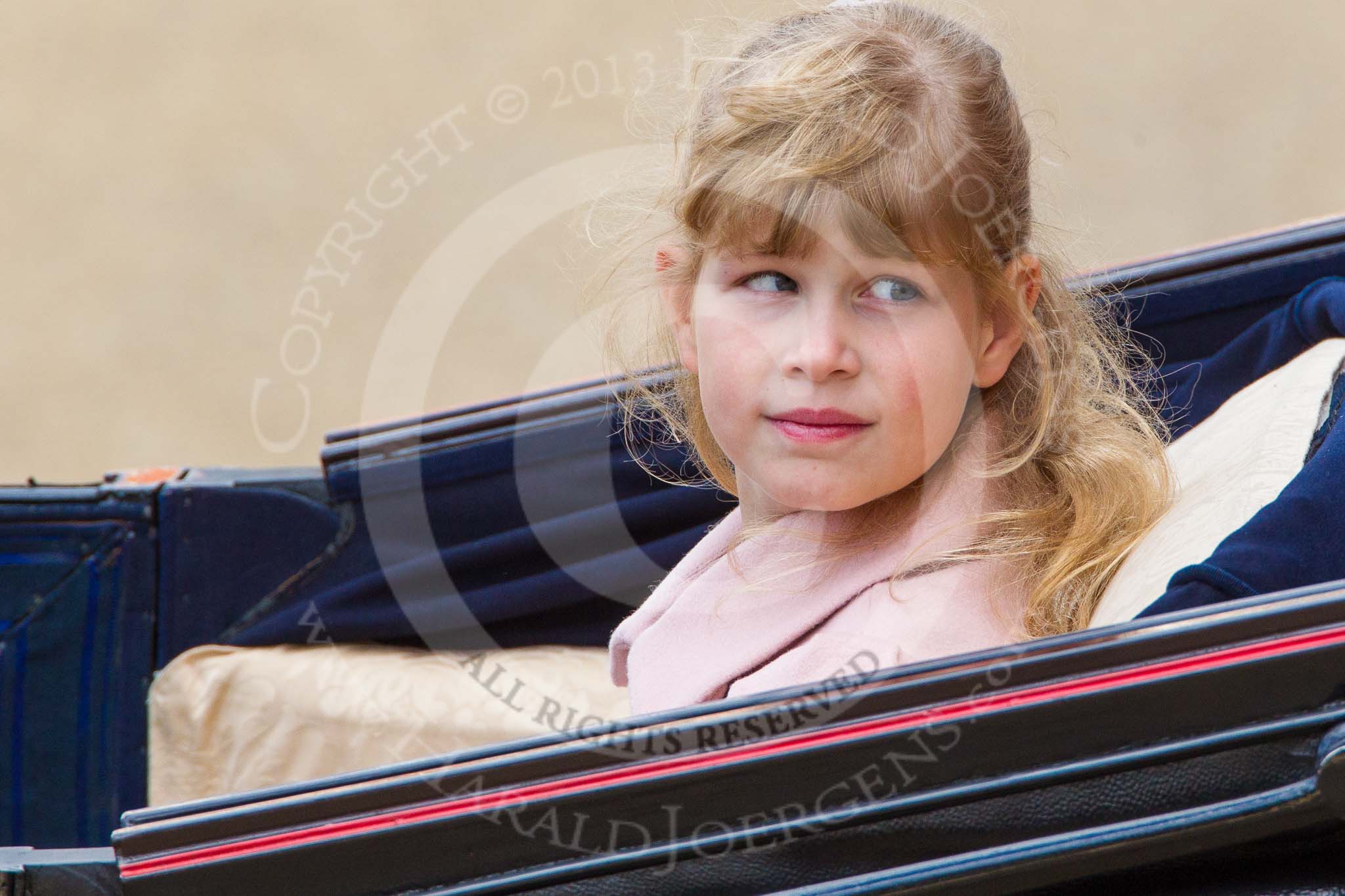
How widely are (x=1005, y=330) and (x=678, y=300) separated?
0.24 metres

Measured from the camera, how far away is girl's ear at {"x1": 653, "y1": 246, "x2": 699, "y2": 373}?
0.97 meters

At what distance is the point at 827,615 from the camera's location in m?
0.88

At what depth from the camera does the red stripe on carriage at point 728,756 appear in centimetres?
69

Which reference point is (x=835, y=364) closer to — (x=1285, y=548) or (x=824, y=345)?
(x=824, y=345)

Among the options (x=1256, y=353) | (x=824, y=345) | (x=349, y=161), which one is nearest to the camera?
(x=824, y=345)

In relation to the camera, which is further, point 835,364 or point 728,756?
point 835,364

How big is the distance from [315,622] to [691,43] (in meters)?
0.91

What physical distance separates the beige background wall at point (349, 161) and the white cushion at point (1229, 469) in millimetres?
2416

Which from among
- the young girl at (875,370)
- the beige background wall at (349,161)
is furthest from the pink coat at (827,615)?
the beige background wall at (349,161)

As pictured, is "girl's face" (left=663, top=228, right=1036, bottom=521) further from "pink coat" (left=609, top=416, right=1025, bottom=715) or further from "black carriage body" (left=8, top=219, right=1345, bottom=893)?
"black carriage body" (left=8, top=219, right=1345, bottom=893)

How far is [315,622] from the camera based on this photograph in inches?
64.2

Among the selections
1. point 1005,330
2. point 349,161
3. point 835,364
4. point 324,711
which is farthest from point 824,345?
point 349,161

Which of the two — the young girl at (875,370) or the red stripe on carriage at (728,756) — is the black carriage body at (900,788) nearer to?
the red stripe on carriage at (728,756)

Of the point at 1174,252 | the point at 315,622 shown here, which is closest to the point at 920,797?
the point at 1174,252
